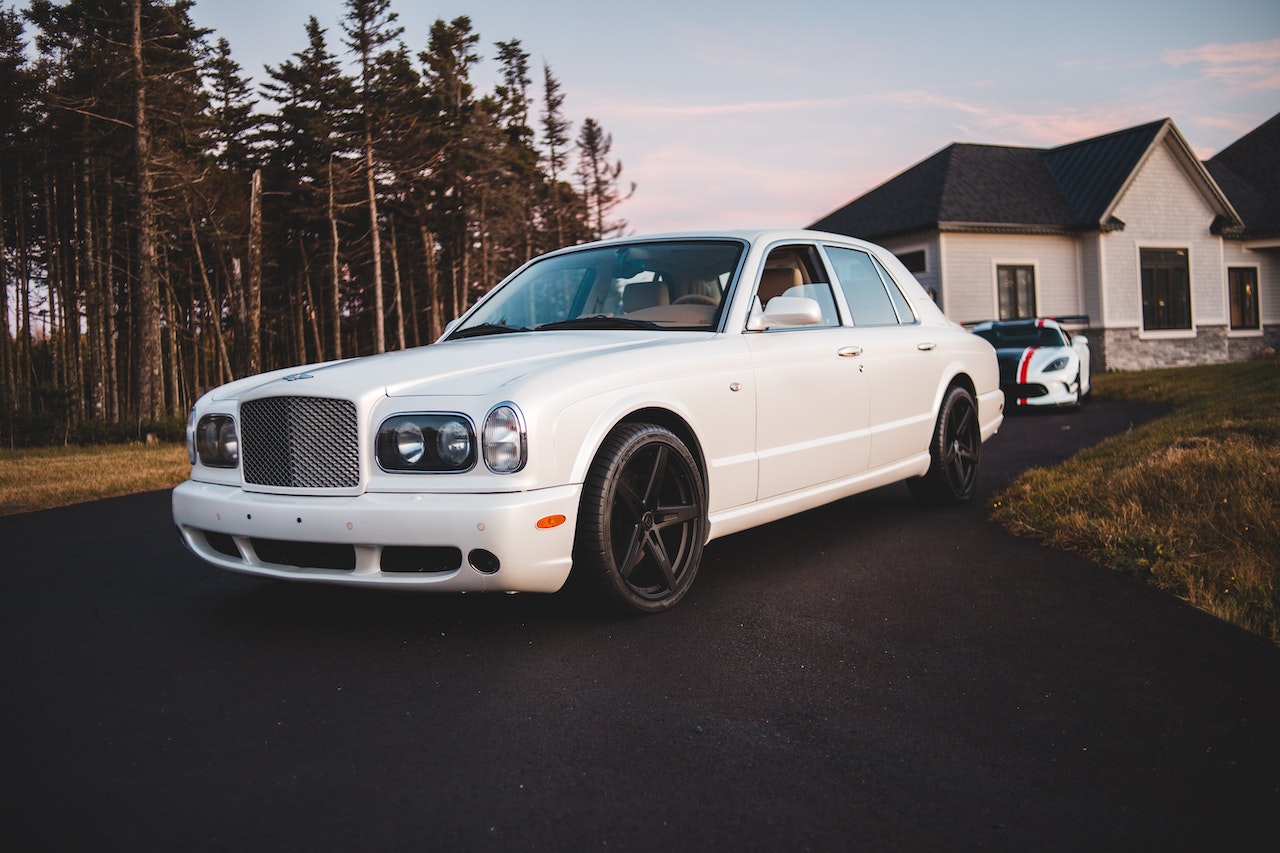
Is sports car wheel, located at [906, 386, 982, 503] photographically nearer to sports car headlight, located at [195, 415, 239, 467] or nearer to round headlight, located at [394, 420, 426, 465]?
round headlight, located at [394, 420, 426, 465]

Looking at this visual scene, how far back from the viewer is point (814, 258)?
5.45 m

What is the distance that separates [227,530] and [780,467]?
2414 millimetres

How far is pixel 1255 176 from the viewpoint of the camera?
33.0 metres

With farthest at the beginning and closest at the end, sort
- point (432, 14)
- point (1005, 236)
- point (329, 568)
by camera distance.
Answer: point (432, 14)
point (1005, 236)
point (329, 568)

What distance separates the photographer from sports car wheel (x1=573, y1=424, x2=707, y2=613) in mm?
3613

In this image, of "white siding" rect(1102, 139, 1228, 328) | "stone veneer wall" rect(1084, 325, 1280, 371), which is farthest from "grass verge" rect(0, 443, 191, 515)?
"white siding" rect(1102, 139, 1228, 328)

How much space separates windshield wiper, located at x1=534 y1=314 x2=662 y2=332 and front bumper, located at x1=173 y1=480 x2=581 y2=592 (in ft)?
4.41

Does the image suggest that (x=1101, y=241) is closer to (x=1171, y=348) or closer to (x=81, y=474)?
(x=1171, y=348)

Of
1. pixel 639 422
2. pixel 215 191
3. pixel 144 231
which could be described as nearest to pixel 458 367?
pixel 639 422

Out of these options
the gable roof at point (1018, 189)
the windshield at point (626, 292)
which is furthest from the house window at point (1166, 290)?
the windshield at point (626, 292)

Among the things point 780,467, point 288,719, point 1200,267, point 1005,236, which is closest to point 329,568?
point 288,719

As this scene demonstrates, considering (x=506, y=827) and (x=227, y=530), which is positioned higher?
(x=227, y=530)

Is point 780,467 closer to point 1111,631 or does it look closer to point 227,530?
point 1111,631

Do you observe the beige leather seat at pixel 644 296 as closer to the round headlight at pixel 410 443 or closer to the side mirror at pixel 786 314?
the side mirror at pixel 786 314
